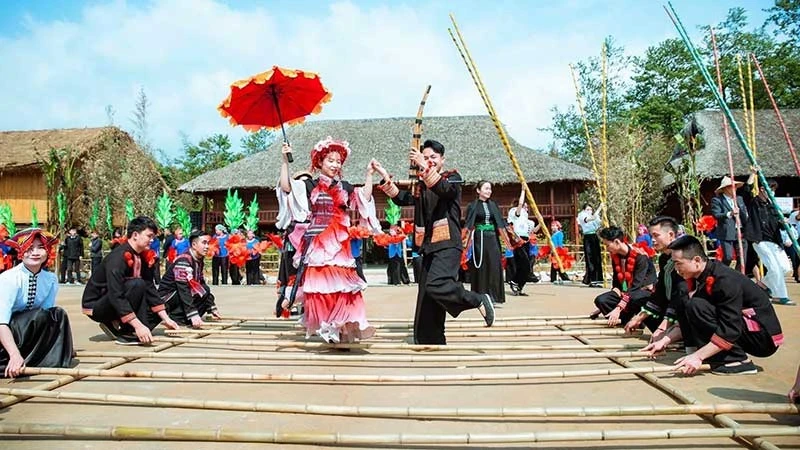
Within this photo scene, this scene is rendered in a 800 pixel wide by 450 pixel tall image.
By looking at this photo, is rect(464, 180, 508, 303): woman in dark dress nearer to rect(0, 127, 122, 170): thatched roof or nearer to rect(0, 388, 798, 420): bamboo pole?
rect(0, 388, 798, 420): bamboo pole

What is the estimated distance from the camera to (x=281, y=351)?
4.55 m

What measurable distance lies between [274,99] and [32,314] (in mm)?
2630

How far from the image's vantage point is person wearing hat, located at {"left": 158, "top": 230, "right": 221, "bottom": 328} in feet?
19.1

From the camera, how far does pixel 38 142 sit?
28.3 m

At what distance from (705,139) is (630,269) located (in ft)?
76.7

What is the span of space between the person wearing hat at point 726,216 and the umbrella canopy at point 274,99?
6.01 meters

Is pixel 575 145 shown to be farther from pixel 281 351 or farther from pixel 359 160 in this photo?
pixel 281 351

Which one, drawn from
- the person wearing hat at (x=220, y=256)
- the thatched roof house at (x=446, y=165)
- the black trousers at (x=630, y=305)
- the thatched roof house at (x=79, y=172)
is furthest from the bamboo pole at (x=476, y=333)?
the thatched roof house at (x=79, y=172)

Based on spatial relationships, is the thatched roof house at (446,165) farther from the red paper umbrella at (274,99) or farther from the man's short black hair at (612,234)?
the red paper umbrella at (274,99)

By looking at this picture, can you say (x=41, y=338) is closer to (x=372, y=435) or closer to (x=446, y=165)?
(x=372, y=435)

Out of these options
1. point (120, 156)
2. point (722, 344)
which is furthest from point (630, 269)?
point (120, 156)

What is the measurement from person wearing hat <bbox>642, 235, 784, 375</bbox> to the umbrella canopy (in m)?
3.40

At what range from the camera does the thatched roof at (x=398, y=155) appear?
2405 cm

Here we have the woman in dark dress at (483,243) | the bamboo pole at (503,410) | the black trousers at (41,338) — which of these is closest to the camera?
the bamboo pole at (503,410)
